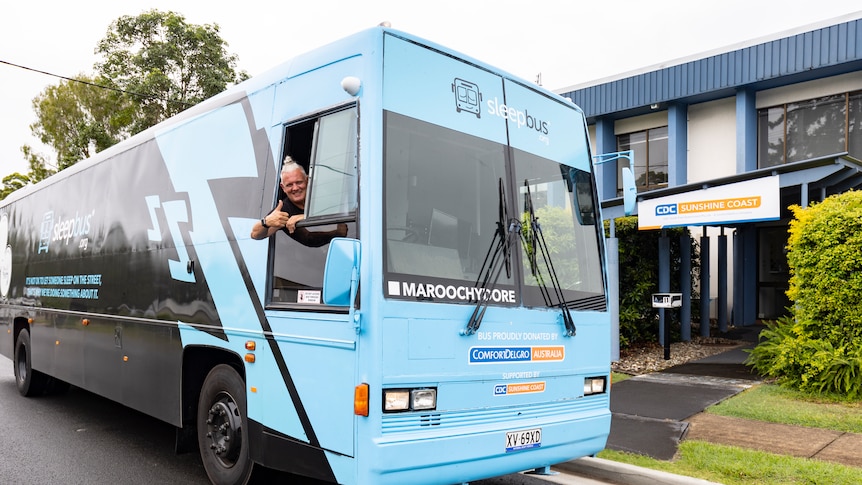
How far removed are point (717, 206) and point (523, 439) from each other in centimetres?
861

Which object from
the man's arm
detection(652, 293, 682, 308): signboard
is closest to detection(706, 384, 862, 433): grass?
detection(652, 293, 682, 308): signboard

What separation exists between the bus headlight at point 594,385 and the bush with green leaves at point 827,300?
4933 mm

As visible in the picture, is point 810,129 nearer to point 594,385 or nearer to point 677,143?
point 677,143

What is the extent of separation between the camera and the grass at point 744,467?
532cm

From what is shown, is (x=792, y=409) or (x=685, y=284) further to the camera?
(x=685, y=284)

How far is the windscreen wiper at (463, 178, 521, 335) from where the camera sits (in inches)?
164

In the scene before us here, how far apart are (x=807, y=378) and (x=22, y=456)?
9.26m

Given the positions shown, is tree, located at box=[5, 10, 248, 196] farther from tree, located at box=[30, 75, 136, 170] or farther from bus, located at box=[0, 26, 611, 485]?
bus, located at box=[0, 26, 611, 485]

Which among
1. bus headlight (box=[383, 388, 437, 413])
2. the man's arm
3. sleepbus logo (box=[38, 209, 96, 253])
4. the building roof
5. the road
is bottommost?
the road

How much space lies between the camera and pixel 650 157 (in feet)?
68.4

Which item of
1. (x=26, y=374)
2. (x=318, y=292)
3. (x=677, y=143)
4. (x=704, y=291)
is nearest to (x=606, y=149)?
(x=677, y=143)

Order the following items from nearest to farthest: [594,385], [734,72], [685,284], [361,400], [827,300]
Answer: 1. [361,400]
2. [594,385]
3. [827,300]
4. [685,284]
5. [734,72]

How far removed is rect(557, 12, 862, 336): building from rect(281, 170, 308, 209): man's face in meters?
12.0

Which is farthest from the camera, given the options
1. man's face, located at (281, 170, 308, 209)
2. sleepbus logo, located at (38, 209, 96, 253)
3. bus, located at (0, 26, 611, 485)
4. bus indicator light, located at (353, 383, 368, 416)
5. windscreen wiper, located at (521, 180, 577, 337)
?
sleepbus logo, located at (38, 209, 96, 253)
